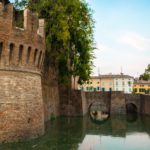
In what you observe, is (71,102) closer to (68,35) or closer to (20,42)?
(68,35)

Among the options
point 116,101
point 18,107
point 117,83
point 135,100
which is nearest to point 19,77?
point 18,107

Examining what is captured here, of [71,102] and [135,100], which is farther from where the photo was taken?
[135,100]

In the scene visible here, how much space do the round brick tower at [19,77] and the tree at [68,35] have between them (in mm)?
10007

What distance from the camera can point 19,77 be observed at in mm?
18328

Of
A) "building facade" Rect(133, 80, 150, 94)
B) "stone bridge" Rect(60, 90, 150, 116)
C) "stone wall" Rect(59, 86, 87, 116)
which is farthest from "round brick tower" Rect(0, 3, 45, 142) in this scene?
"building facade" Rect(133, 80, 150, 94)

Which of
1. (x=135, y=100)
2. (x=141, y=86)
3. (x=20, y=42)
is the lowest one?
(x=135, y=100)

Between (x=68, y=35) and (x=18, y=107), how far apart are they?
1334 centimetres

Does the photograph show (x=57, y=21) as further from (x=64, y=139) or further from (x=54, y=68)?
(x=64, y=139)

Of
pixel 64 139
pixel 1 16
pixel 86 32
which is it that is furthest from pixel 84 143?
pixel 86 32

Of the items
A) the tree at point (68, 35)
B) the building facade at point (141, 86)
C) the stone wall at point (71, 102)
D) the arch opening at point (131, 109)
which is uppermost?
the tree at point (68, 35)

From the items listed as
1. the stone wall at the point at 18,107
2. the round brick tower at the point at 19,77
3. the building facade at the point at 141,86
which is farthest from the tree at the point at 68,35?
the building facade at the point at 141,86

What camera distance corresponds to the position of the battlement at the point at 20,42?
1706 cm

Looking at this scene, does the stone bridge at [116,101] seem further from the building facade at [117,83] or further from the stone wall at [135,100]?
the building facade at [117,83]

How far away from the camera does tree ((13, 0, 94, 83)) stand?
98.8 ft
